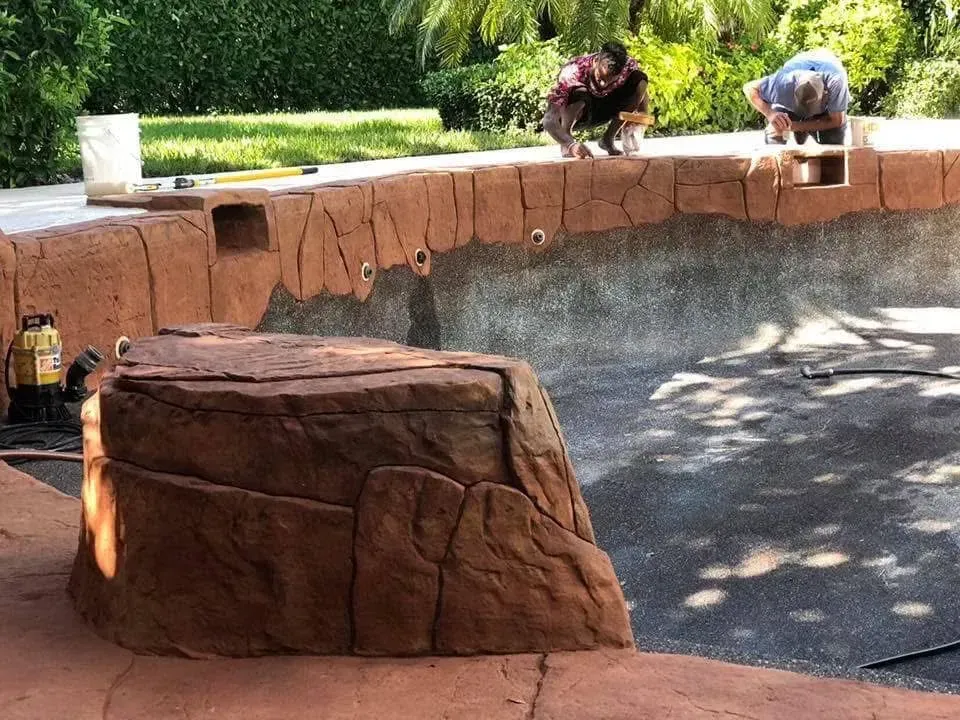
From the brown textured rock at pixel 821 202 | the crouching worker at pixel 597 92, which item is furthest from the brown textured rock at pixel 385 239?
the brown textured rock at pixel 821 202

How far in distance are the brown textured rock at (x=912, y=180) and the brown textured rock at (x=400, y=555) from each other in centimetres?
738

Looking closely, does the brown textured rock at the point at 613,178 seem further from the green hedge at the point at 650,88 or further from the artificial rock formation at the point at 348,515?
the artificial rock formation at the point at 348,515

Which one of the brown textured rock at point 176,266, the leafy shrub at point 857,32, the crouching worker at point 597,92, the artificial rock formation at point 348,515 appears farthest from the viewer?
the leafy shrub at point 857,32

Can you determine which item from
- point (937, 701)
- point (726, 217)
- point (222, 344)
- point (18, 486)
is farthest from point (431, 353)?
point (726, 217)

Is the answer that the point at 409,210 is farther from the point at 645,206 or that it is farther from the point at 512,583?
the point at 512,583

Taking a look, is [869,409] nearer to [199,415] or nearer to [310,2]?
[199,415]

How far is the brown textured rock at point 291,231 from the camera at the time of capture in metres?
7.01

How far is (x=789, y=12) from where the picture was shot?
1636 cm

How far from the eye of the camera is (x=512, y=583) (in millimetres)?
3010

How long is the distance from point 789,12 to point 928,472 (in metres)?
11.2

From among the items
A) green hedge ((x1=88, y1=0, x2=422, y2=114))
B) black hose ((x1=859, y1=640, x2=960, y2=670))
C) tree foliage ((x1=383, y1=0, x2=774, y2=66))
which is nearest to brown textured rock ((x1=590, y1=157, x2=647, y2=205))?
tree foliage ((x1=383, y1=0, x2=774, y2=66))

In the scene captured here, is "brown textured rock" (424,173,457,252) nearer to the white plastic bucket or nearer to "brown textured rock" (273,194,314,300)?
"brown textured rock" (273,194,314,300)

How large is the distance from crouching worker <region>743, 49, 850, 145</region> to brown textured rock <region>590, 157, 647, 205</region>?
69.4 inches

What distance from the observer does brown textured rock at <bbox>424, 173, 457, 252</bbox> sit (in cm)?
809
